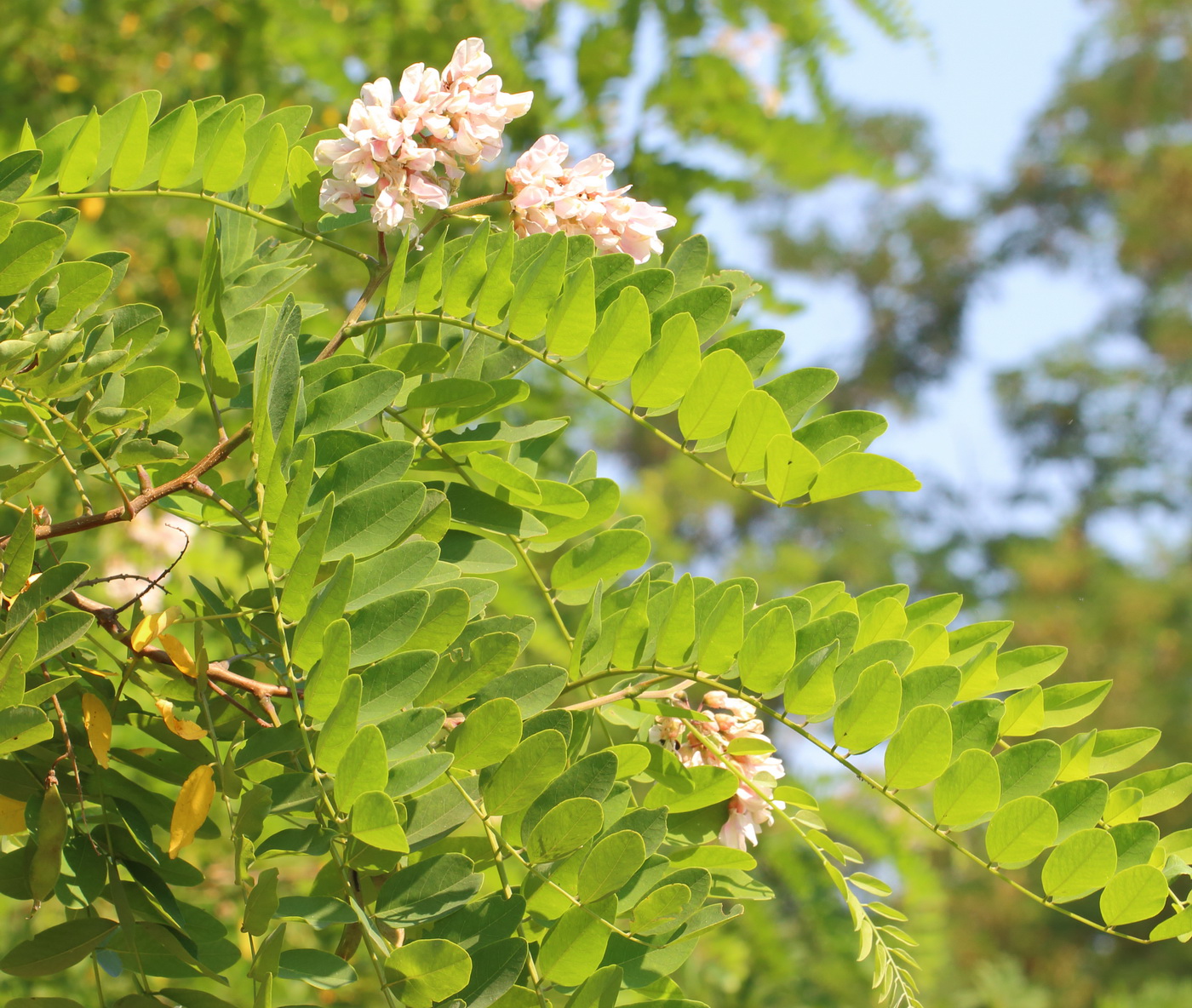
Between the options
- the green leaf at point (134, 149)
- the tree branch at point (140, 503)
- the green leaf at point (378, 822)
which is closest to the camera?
the green leaf at point (378, 822)

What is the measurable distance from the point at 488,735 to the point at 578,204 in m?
0.32

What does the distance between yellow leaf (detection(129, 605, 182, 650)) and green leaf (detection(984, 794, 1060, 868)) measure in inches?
17.1

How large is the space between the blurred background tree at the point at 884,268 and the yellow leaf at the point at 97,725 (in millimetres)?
1063

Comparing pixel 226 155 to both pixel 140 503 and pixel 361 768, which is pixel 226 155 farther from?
pixel 361 768

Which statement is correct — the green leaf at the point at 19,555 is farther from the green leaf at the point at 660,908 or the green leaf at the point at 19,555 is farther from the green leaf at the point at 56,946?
the green leaf at the point at 660,908

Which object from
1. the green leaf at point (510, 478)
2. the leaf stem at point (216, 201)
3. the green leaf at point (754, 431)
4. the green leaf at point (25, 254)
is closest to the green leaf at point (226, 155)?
the leaf stem at point (216, 201)

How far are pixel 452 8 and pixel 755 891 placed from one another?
1800mm

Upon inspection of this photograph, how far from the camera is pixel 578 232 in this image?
25.2 inches

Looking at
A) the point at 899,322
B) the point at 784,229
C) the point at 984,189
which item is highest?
the point at 984,189

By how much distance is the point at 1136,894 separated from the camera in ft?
1.63

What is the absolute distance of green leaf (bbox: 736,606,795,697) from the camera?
0.52 meters

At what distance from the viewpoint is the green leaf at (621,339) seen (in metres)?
0.56

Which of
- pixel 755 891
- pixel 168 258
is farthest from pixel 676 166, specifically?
pixel 755 891

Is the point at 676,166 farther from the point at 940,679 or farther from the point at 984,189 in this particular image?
the point at 984,189
